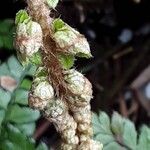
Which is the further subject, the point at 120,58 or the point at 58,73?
the point at 120,58

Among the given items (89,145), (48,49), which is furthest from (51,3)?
(89,145)

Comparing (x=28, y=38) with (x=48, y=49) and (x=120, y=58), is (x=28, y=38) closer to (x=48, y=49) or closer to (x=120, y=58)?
(x=48, y=49)

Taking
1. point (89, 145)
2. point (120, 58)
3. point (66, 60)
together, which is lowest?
point (120, 58)

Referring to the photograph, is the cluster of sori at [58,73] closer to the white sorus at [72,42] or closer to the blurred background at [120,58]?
the white sorus at [72,42]

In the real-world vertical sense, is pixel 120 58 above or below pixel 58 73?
below

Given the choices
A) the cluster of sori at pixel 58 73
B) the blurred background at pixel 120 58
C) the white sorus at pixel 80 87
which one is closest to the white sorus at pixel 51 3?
the cluster of sori at pixel 58 73

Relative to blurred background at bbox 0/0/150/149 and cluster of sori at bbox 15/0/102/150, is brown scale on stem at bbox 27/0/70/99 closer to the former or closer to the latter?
cluster of sori at bbox 15/0/102/150
